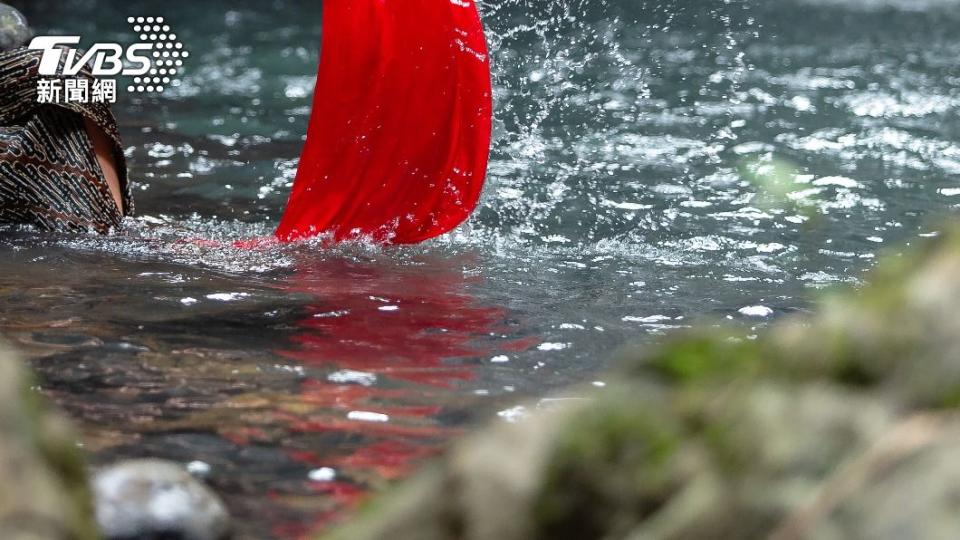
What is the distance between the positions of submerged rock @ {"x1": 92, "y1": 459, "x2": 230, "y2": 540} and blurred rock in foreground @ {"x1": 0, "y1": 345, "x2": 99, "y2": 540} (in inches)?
19.8

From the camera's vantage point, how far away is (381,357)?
366cm

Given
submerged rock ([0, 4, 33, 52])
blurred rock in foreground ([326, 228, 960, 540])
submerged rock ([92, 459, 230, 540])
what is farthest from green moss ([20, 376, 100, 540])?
submerged rock ([0, 4, 33, 52])

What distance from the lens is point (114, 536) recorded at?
232 cm

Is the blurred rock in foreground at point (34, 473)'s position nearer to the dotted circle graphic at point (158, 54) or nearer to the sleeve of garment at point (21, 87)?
the sleeve of garment at point (21, 87)

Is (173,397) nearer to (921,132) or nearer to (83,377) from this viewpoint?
(83,377)

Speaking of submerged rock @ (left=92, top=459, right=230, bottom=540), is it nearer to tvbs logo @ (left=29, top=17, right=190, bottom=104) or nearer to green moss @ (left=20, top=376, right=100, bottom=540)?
green moss @ (left=20, top=376, right=100, bottom=540)

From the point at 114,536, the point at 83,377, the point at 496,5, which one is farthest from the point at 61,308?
the point at 496,5

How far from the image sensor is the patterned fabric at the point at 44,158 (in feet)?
16.9

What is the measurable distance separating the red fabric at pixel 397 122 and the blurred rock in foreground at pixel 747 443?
3.47m

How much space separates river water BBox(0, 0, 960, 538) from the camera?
3.16m

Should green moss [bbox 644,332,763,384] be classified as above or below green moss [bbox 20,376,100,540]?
above

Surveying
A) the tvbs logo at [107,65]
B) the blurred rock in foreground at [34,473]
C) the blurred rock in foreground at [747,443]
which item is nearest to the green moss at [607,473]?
the blurred rock in foreground at [747,443]

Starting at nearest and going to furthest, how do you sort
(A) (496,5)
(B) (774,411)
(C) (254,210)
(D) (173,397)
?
(B) (774,411) < (D) (173,397) < (C) (254,210) < (A) (496,5)

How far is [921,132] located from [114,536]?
6.10 meters
